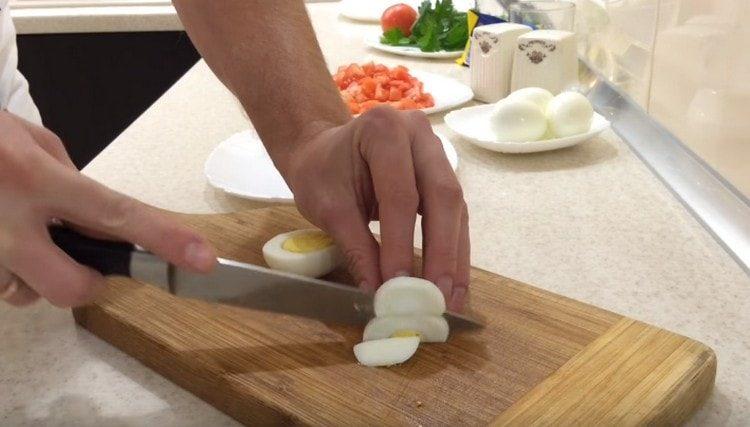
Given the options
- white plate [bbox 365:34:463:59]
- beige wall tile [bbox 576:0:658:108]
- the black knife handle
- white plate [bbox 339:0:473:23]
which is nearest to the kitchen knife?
the black knife handle

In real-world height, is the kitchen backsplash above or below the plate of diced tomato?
above

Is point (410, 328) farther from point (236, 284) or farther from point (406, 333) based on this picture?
point (236, 284)

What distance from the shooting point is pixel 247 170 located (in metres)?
1.35

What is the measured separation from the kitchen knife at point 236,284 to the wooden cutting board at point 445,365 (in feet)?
0.09

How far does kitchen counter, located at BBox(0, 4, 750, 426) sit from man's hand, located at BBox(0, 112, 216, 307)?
0.59ft

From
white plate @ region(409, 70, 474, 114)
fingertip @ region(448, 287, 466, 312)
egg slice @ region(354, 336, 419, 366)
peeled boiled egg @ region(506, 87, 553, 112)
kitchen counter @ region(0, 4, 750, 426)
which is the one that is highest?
peeled boiled egg @ region(506, 87, 553, 112)

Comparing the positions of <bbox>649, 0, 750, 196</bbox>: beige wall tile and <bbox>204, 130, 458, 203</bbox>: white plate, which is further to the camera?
<bbox>204, 130, 458, 203</bbox>: white plate

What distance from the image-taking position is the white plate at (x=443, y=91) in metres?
1.61

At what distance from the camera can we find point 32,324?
0.99 meters

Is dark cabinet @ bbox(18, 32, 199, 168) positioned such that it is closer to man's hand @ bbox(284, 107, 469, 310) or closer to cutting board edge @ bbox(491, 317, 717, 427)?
man's hand @ bbox(284, 107, 469, 310)

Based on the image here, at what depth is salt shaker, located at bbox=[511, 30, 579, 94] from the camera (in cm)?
157

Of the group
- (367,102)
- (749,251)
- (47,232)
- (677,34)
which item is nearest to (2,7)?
(367,102)

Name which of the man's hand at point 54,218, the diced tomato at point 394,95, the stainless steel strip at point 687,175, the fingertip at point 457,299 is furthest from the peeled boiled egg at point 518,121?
the man's hand at point 54,218

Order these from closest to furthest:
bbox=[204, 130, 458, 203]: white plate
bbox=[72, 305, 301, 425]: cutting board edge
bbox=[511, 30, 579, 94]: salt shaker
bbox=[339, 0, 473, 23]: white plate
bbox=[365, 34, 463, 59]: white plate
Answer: bbox=[72, 305, 301, 425]: cutting board edge < bbox=[204, 130, 458, 203]: white plate < bbox=[511, 30, 579, 94]: salt shaker < bbox=[365, 34, 463, 59]: white plate < bbox=[339, 0, 473, 23]: white plate
